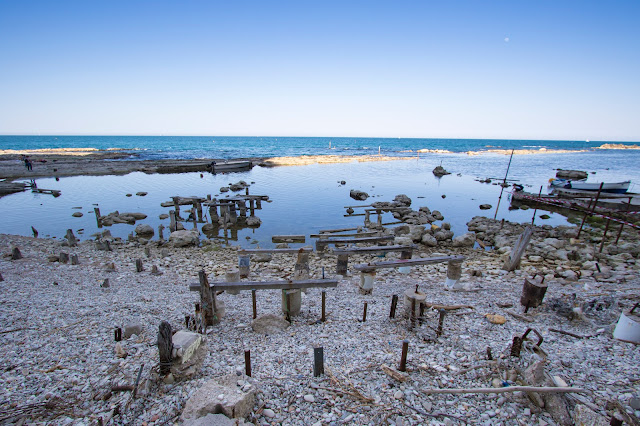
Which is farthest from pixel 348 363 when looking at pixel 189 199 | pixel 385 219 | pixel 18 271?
pixel 189 199

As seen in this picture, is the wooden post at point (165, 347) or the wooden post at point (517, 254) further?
the wooden post at point (517, 254)

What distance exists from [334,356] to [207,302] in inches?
136

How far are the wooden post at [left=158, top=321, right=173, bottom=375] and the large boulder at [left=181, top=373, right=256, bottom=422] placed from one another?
1037 mm

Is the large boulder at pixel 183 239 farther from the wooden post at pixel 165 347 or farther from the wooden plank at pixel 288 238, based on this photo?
the wooden post at pixel 165 347

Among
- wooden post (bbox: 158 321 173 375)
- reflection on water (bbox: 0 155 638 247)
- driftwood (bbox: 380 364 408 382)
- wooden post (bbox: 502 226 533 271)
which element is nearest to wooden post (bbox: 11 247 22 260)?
reflection on water (bbox: 0 155 638 247)

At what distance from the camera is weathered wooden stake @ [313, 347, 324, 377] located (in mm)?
5484

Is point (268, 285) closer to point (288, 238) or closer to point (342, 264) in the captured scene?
point (342, 264)

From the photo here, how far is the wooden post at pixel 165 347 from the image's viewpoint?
5.26 metres

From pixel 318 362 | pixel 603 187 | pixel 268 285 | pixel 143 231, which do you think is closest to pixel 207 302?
pixel 268 285

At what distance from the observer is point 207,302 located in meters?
7.35

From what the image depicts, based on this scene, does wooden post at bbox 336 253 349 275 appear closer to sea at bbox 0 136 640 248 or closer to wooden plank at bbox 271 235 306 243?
wooden plank at bbox 271 235 306 243

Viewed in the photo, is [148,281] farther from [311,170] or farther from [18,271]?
[311,170]

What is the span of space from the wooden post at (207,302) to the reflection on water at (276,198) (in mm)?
10311

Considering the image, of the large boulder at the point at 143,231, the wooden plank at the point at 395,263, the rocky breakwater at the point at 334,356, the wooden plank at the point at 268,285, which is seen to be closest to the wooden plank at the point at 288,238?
the rocky breakwater at the point at 334,356
